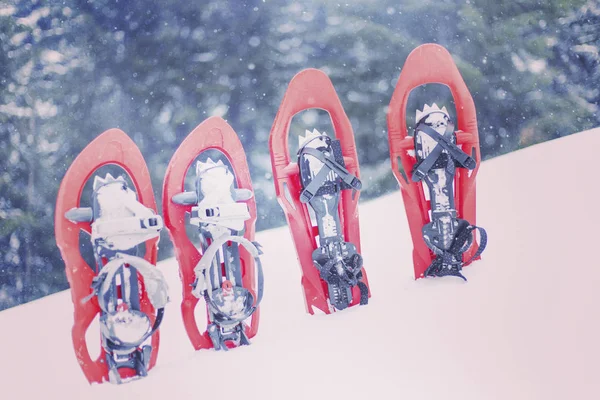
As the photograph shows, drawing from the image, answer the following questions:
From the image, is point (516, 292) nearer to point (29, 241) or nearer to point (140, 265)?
point (140, 265)

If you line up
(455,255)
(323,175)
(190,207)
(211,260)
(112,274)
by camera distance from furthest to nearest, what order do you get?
1. (455,255)
2. (323,175)
3. (190,207)
4. (211,260)
5. (112,274)

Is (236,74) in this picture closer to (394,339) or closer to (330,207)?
(330,207)

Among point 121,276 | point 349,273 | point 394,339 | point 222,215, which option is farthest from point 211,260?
point 394,339

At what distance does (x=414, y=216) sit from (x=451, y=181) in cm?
22

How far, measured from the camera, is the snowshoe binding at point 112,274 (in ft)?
6.08

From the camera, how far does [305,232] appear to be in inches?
85.4

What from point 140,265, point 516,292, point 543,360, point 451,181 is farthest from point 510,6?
point 140,265

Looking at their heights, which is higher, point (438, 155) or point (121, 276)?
point (438, 155)

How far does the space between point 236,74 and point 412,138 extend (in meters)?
0.79

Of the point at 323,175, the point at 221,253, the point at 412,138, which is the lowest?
the point at 221,253

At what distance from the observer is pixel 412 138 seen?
7.83 ft

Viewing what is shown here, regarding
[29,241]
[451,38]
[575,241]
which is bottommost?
[575,241]

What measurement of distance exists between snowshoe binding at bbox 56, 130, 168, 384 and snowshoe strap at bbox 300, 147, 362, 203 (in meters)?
0.56

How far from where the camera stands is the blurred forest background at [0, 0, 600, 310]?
2.02 meters
